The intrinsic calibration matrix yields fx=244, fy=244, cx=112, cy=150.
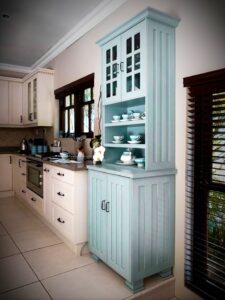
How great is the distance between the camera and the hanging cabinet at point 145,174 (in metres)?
1.92

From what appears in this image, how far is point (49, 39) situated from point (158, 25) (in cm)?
245

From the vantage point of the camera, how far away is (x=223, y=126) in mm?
1697

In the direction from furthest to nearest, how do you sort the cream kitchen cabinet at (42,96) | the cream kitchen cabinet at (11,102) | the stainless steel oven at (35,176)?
the cream kitchen cabinet at (11,102) < the cream kitchen cabinet at (42,96) < the stainless steel oven at (35,176)

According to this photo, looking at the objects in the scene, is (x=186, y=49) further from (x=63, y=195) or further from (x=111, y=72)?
(x=63, y=195)

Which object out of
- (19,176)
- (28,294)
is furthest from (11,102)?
(28,294)

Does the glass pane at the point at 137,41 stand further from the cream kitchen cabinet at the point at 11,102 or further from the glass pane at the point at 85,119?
the cream kitchen cabinet at the point at 11,102

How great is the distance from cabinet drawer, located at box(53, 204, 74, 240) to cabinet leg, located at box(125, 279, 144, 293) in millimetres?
846

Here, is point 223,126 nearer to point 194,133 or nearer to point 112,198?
point 194,133

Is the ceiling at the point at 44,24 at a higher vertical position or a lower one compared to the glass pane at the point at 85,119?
higher

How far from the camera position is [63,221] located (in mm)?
2779

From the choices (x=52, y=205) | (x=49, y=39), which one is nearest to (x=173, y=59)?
(x=52, y=205)

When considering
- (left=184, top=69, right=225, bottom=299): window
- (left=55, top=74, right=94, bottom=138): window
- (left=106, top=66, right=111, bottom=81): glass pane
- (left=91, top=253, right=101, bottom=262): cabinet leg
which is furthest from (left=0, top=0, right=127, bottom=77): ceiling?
(left=91, top=253, right=101, bottom=262): cabinet leg

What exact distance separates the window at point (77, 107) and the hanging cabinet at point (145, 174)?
4.30 ft

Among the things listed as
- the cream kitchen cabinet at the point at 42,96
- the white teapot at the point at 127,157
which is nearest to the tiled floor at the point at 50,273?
the white teapot at the point at 127,157
